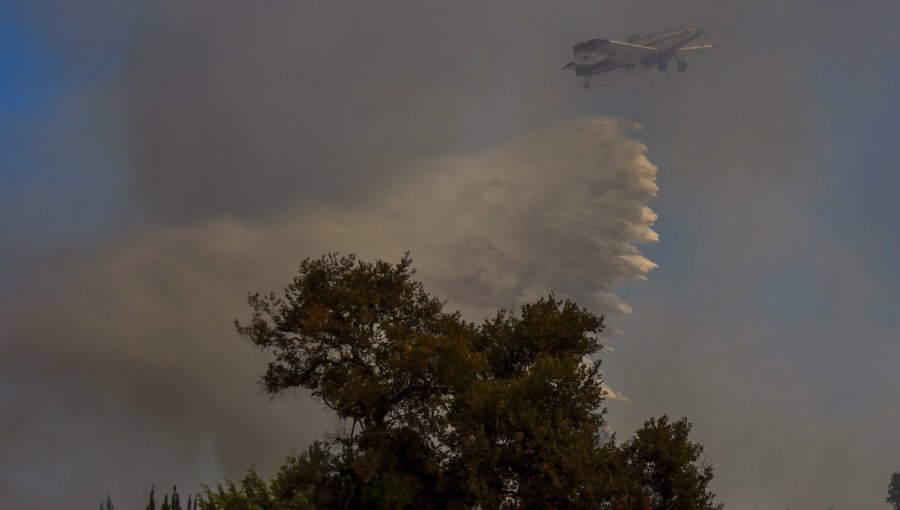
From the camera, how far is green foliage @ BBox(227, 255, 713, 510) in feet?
148

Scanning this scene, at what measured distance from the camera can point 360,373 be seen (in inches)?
1973

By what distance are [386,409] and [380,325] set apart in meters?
4.71

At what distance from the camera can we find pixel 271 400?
5444cm

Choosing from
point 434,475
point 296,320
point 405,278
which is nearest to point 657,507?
point 434,475

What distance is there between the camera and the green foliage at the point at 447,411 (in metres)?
45.0

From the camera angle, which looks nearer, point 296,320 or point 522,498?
point 522,498

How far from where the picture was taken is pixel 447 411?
161 feet

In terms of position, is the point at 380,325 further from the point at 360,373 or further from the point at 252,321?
the point at 252,321

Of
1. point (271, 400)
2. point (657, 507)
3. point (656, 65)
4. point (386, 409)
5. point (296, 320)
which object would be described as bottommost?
point (657, 507)

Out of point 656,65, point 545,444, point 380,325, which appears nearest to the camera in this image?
point 545,444

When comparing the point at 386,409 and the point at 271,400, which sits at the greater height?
the point at 271,400

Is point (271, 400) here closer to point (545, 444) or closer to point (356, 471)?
point (356, 471)

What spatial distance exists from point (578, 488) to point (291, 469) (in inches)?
576

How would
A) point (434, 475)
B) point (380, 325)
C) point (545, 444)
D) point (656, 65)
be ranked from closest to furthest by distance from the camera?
point (545, 444), point (434, 475), point (380, 325), point (656, 65)
